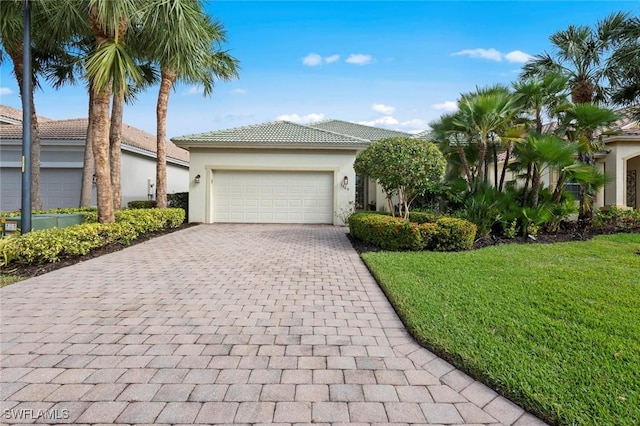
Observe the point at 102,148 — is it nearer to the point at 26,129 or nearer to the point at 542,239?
the point at 26,129

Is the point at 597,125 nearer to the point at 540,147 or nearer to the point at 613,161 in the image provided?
the point at 540,147

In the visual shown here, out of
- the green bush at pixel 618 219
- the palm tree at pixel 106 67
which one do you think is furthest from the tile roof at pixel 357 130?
the palm tree at pixel 106 67

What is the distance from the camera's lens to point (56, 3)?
26.2 ft

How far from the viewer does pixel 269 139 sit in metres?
13.4

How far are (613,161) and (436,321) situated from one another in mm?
15604

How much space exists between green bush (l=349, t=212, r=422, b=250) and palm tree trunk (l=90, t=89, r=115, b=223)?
689 centimetres

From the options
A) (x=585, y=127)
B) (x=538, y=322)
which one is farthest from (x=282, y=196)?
(x=538, y=322)

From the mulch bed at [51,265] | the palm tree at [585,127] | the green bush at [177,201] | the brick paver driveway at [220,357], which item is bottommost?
the brick paver driveway at [220,357]

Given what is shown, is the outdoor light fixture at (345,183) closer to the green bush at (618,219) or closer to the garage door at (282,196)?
the garage door at (282,196)

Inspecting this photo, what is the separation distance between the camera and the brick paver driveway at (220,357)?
7.23 feet

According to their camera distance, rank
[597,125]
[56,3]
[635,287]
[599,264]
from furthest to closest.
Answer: [597,125], [56,3], [599,264], [635,287]

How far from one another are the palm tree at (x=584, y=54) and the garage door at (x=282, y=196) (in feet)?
29.8

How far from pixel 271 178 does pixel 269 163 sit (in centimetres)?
65

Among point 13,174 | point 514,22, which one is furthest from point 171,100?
point 514,22
